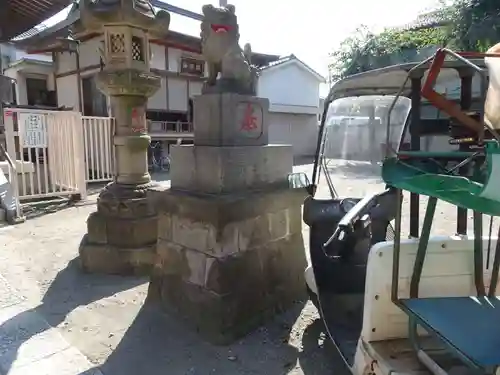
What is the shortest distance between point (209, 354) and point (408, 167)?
7.08 ft

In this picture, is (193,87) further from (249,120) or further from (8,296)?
(249,120)

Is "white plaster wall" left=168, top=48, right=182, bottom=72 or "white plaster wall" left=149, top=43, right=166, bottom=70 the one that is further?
"white plaster wall" left=168, top=48, right=182, bottom=72

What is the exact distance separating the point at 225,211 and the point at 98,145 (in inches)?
313

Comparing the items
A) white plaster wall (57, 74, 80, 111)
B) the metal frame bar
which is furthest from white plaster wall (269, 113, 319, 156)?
the metal frame bar

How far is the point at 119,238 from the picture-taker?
487 centimetres

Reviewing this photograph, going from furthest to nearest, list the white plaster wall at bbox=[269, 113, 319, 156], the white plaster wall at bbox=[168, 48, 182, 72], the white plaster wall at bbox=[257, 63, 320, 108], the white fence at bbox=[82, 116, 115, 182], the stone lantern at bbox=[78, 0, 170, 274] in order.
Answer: the white plaster wall at bbox=[269, 113, 319, 156] < the white plaster wall at bbox=[257, 63, 320, 108] < the white plaster wall at bbox=[168, 48, 182, 72] < the white fence at bbox=[82, 116, 115, 182] < the stone lantern at bbox=[78, 0, 170, 274]

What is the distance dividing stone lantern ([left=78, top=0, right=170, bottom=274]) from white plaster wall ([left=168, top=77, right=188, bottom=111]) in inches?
415

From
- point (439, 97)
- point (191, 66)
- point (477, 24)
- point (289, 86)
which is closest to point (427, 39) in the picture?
point (477, 24)

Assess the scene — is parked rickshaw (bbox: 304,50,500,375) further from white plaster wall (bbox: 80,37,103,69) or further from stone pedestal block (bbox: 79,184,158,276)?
white plaster wall (bbox: 80,37,103,69)

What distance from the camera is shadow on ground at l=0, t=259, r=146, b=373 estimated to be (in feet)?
10.8

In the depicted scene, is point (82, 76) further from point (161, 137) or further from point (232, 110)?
point (232, 110)

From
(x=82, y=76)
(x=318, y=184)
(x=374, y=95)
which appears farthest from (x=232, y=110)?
(x=82, y=76)

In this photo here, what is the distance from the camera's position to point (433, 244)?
7.52 ft

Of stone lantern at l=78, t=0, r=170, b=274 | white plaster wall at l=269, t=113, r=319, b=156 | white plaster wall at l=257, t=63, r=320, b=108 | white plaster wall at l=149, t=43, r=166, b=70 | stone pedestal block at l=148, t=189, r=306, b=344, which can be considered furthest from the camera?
white plaster wall at l=269, t=113, r=319, b=156
